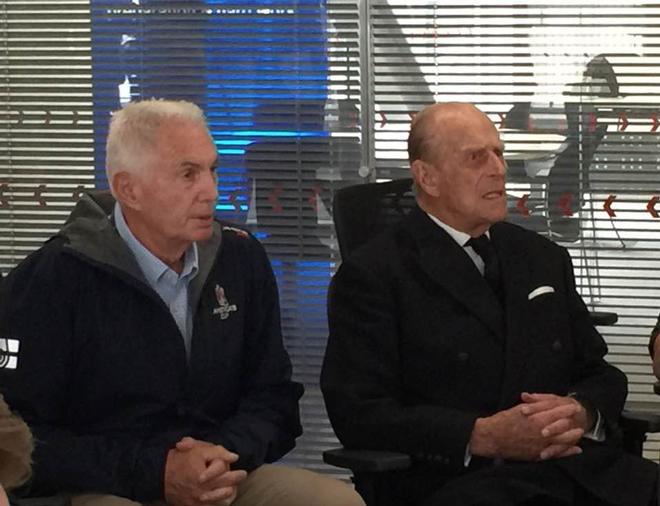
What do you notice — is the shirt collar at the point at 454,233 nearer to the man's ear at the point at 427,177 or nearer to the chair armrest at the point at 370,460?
the man's ear at the point at 427,177

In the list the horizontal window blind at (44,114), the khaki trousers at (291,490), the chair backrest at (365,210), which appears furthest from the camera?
the horizontal window blind at (44,114)

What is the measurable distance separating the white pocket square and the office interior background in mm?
1290

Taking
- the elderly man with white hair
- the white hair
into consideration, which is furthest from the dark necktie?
the white hair

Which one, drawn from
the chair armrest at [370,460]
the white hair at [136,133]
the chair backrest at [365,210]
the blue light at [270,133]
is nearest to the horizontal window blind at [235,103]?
the blue light at [270,133]

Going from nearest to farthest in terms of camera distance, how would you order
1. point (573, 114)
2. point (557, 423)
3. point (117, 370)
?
point (117, 370) → point (557, 423) → point (573, 114)

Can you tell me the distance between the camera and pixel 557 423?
12.6 ft

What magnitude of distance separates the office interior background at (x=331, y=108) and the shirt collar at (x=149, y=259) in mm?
1688

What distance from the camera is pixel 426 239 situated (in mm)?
4082

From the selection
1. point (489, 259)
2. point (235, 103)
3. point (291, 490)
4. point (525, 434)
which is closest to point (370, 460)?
point (291, 490)

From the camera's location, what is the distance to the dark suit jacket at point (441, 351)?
3771 millimetres

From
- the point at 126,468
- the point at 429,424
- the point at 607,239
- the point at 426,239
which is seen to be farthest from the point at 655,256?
the point at 126,468

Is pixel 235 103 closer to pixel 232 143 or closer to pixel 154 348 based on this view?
pixel 232 143

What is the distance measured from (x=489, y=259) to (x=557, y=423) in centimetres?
54

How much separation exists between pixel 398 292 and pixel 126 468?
0.91 meters
